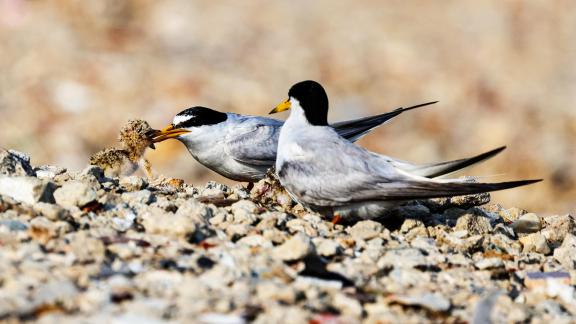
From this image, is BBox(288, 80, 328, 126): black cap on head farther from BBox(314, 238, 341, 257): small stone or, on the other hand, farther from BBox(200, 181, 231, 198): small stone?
BBox(314, 238, 341, 257): small stone

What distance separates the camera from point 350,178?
5.91 m

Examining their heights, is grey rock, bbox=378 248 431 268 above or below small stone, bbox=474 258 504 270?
above

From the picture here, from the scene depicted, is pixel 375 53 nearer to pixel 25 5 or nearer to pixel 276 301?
pixel 25 5

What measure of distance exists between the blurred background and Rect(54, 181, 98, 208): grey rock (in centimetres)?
641

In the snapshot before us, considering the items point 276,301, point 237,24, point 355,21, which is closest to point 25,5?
point 237,24

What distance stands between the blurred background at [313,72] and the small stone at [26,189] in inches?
252

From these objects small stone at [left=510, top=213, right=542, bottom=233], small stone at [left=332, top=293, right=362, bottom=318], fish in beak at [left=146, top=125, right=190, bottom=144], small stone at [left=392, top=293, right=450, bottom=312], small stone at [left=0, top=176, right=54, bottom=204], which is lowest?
small stone at [left=392, top=293, right=450, bottom=312]

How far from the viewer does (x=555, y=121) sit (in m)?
13.5

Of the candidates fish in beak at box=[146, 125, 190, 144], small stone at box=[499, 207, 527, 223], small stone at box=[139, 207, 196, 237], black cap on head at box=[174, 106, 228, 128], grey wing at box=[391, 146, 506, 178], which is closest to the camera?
small stone at box=[139, 207, 196, 237]

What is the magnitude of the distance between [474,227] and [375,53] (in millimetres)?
8641

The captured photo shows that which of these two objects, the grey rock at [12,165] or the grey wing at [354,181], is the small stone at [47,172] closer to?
the grey rock at [12,165]

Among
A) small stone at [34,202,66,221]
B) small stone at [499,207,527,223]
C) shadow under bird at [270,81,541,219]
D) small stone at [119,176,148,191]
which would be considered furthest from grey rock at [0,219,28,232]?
small stone at [499,207,527,223]

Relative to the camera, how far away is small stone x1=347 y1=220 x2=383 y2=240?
5656mm

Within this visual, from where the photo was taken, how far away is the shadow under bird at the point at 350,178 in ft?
18.7
